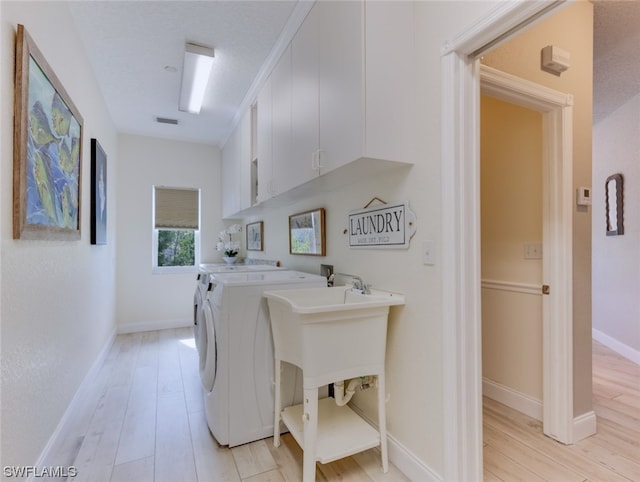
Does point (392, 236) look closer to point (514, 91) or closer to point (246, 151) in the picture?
point (514, 91)

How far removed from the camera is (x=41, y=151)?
154 cm

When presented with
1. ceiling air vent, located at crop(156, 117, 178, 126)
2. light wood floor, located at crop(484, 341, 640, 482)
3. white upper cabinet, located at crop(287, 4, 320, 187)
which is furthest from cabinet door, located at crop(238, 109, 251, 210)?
light wood floor, located at crop(484, 341, 640, 482)

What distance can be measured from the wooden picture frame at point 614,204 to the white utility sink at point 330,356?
10.8 feet

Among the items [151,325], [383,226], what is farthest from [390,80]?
Result: [151,325]

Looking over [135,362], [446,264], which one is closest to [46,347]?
[135,362]

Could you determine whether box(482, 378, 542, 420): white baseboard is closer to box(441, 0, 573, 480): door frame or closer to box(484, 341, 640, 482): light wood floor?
box(484, 341, 640, 482): light wood floor

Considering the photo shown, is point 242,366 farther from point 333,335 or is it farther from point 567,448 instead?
point 567,448

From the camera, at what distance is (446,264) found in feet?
4.53

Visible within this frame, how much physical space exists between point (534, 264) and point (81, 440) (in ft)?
10.1

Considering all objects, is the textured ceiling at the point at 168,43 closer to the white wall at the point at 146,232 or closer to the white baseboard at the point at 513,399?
the white wall at the point at 146,232

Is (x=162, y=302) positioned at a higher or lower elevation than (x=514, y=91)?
lower

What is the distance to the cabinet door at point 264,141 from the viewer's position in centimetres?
260

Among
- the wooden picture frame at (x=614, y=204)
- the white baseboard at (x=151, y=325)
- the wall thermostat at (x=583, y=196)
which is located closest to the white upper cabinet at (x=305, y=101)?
the wall thermostat at (x=583, y=196)

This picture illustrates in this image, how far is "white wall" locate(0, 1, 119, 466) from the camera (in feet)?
4.14
